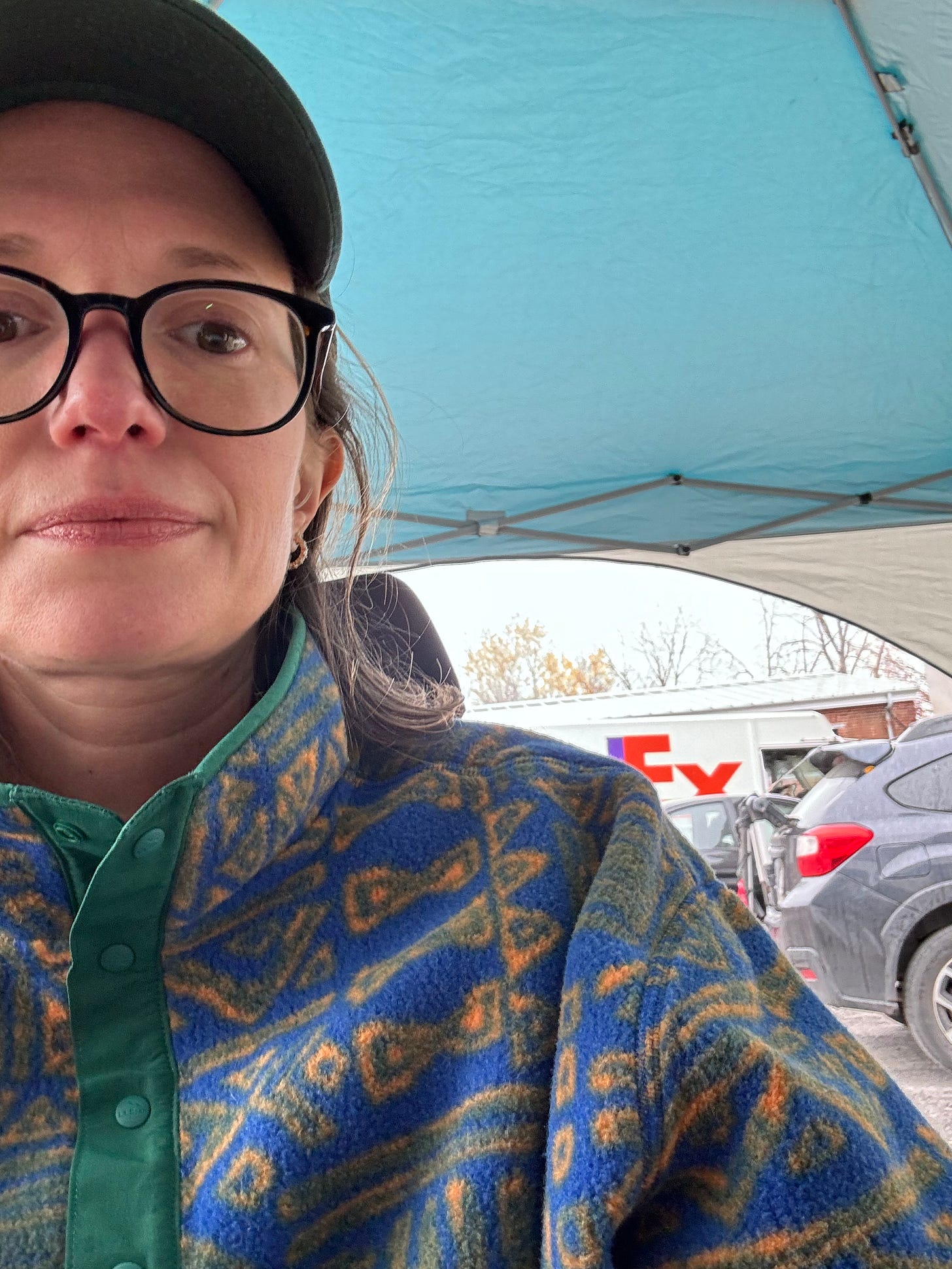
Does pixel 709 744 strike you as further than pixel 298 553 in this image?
Yes

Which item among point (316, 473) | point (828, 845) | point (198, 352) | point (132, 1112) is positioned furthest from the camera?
point (828, 845)

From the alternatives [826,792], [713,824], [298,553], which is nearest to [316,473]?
[298,553]

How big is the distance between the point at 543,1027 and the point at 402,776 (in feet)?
0.92

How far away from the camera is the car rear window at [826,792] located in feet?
15.3

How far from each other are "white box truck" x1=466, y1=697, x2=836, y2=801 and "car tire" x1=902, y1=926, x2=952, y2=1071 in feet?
28.4

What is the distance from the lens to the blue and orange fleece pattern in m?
0.62

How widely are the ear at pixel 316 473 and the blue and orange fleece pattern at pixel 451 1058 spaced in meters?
0.26

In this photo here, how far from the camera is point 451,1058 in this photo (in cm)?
74

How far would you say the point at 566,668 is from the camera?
97.1 ft

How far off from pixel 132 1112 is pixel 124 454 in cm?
46

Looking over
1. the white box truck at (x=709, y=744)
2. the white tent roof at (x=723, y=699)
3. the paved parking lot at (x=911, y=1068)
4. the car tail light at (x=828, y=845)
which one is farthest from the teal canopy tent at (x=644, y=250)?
the white tent roof at (x=723, y=699)

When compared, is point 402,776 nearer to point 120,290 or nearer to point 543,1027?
point 543,1027

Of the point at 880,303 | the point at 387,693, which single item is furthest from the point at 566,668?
the point at 387,693

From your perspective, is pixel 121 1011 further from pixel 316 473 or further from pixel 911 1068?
pixel 911 1068
